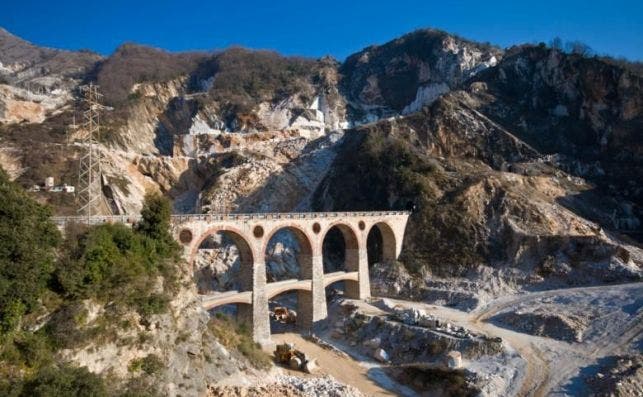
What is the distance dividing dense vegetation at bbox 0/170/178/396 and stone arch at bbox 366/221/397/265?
30054mm

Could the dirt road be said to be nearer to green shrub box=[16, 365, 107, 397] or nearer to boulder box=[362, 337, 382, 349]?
boulder box=[362, 337, 382, 349]

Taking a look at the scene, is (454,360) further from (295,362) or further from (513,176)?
(513,176)

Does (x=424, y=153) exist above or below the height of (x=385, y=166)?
above

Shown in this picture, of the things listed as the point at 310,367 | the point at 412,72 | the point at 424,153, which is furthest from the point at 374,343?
the point at 412,72

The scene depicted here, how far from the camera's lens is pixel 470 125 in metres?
68.7

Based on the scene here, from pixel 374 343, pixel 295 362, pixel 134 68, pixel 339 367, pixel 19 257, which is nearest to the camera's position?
pixel 19 257

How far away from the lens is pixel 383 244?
167 feet

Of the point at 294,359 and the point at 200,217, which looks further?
the point at 200,217

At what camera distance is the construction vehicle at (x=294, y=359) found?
3019cm

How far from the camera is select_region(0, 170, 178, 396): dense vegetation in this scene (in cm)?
1652

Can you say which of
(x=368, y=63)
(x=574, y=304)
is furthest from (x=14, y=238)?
(x=368, y=63)

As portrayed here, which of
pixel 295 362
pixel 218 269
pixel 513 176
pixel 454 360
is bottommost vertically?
pixel 295 362

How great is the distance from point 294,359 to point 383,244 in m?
22.7

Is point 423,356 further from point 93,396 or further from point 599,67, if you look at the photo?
point 599,67
